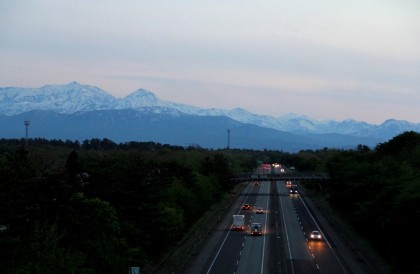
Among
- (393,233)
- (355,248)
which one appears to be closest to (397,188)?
(393,233)

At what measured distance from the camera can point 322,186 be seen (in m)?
122

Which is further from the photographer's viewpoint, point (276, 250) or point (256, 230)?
point (256, 230)

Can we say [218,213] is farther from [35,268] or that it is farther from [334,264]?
[35,268]

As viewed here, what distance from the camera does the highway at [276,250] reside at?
43844 millimetres

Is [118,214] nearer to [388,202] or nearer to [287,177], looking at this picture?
[388,202]

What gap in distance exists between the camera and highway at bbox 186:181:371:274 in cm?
4384

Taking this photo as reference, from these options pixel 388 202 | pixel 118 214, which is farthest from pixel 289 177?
pixel 118 214

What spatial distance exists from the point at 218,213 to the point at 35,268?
5808 centimetres

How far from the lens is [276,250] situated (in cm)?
5194

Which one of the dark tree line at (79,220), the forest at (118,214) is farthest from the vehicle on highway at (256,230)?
the dark tree line at (79,220)

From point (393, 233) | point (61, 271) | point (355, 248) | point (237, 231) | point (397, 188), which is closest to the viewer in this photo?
point (61, 271)

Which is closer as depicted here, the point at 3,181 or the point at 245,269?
the point at 3,181

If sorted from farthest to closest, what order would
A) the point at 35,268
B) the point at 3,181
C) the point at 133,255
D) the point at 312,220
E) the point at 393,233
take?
the point at 312,220, the point at 393,233, the point at 133,255, the point at 3,181, the point at 35,268

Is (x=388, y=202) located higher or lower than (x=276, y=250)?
higher
